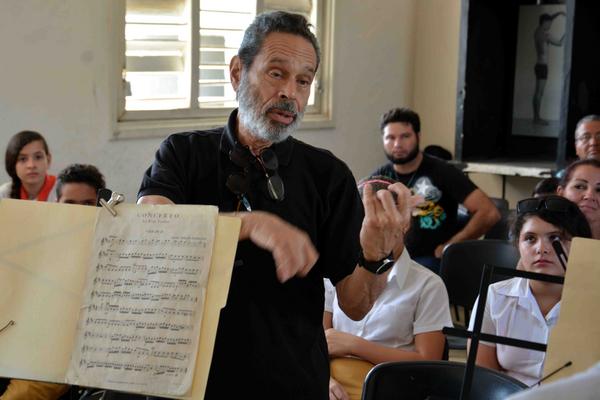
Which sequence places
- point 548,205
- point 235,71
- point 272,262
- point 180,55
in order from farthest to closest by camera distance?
point 180,55, point 548,205, point 235,71, point 272,262

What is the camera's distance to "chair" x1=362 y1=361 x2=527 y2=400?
2.35 meters

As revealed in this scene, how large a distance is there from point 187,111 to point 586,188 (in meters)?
2.96

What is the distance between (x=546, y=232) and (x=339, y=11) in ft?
13.7

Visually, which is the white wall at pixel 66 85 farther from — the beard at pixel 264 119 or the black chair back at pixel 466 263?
the beard at pixel 264 119

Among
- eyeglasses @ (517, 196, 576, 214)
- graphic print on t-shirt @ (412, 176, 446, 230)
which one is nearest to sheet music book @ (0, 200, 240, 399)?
eyeglasses @ (517, 196, 576, 214)

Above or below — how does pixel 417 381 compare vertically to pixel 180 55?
below

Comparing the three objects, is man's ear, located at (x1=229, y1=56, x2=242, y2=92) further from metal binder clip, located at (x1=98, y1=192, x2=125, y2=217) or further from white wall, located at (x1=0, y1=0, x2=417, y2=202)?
white wall, located at (x1=0, y1=0, x2=417, y2=202)

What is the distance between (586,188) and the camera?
371 centimetres

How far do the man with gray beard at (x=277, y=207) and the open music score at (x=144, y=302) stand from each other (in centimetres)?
20

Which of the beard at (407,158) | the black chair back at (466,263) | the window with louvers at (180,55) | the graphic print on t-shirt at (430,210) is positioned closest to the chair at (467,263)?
the black chair back at (466,263)

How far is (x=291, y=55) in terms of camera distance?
1.86m

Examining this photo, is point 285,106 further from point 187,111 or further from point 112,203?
point 187,111

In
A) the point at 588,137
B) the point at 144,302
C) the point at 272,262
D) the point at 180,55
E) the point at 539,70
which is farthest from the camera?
the point at 539,70

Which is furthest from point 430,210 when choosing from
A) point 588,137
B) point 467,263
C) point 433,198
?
point 467,263
